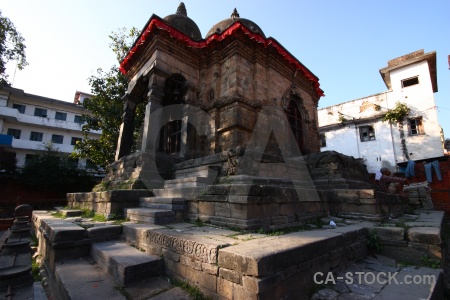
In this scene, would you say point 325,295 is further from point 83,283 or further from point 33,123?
point 33,123

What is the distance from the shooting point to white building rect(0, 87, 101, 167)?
2327 centimetres

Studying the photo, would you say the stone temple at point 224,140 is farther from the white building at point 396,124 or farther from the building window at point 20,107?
the building window at point 20,107

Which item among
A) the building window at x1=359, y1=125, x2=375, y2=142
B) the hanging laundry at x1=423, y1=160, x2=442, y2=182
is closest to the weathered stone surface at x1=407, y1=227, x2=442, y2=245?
the hanging laundry at x1=423, y1=160, x2=442, y2=182

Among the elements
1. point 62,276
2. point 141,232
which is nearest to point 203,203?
point 141,232

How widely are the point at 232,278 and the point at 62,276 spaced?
2.09 meters

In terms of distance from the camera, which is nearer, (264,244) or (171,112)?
(264,244)

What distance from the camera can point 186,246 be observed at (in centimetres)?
245

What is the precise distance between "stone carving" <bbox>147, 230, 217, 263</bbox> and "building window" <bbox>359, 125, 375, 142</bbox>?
20.3m

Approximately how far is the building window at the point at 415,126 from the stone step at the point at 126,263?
19.8m

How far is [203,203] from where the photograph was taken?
147 inches

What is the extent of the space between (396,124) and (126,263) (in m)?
20.4

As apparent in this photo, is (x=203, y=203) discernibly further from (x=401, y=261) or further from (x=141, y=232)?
(x=401, y=261)

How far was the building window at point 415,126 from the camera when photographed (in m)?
16.0

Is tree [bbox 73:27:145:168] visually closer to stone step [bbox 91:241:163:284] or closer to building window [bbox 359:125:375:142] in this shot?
stone step [bbox 91:241:163:284]
